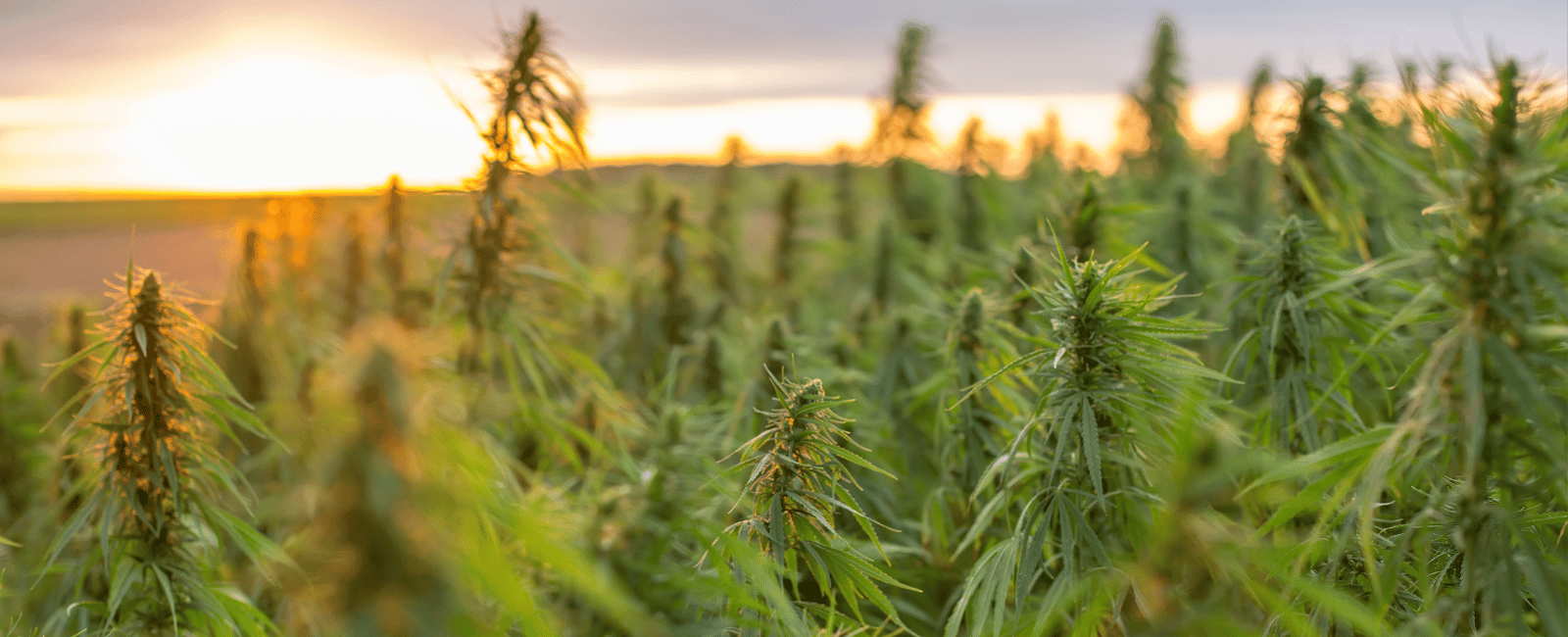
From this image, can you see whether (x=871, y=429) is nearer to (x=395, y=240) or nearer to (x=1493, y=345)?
(x=1493, y=345)

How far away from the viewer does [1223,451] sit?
0.74 meters

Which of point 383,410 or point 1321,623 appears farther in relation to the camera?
point 1321,623

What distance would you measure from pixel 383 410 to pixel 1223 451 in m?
0.80

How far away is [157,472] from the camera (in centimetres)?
→ 141

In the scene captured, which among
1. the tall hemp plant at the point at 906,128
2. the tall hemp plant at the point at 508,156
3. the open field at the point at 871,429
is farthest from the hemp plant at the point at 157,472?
the tall hemp plant at the point at 906,128

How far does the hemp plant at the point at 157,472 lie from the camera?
4.52 feet

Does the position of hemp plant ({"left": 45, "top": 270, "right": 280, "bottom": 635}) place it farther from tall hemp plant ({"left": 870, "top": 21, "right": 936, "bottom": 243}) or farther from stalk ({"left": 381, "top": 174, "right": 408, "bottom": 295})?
tall hemp plant ({"left": 870, "top": 21, "right": 936, "bottom": 243})

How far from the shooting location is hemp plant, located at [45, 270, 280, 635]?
138cm

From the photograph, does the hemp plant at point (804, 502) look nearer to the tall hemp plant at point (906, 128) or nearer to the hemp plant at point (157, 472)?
the hemp plant at point (157, 472)

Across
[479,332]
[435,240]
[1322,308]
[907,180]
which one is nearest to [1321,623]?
[1322,308]

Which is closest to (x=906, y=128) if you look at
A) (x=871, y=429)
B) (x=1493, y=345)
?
(x=871, y=429)

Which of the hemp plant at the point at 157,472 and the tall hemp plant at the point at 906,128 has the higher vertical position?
the tall hemp plant at the point at 906,128

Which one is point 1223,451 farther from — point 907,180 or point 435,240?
point 907,180

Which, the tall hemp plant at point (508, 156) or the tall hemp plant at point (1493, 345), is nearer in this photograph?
the tall hemp plant at point (1493, 345)
